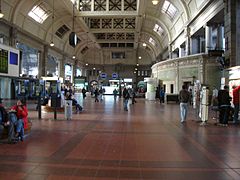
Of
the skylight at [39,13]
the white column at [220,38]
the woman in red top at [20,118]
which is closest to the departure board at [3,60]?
the woman in red top at [20,118]

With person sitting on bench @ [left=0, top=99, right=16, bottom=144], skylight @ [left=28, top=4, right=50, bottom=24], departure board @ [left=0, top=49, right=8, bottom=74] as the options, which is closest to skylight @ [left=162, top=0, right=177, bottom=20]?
skylight @ [left=28, top=4, right=50, bottom=24]

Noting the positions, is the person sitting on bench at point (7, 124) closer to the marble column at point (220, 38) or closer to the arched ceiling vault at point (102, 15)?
the arched ceiling vault at point (102, 15)

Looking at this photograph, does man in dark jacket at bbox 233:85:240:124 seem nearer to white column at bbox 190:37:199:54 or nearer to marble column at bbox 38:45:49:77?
white column at bbox 190:37:199:54

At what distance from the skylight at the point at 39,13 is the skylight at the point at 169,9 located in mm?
12011

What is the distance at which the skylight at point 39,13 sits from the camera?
30028mm

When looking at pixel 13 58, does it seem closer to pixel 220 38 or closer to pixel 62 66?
pixel 220 38

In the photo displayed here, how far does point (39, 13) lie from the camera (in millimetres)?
31562

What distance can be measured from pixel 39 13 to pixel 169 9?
43.0 ft

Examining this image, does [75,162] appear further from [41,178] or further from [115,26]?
[115,26]

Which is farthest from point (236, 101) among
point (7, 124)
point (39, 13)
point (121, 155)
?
point (39, 13)

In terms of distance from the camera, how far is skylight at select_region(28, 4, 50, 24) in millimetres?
30028

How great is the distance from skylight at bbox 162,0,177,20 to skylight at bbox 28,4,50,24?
12.0m

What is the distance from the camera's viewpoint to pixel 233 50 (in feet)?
56.2

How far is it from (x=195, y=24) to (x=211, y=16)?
4.56 meters
